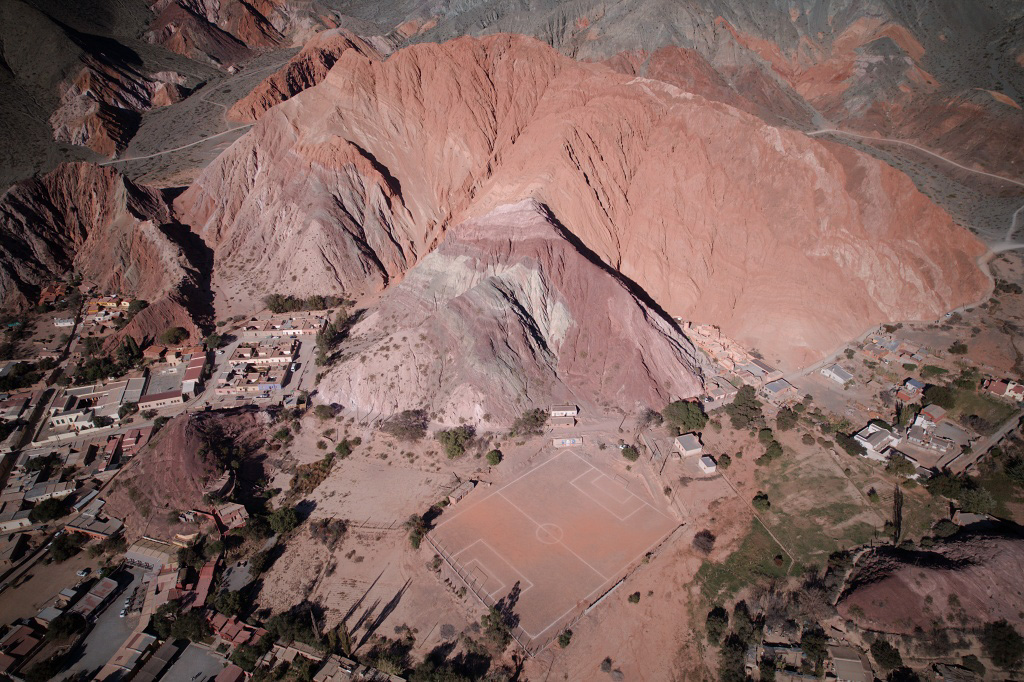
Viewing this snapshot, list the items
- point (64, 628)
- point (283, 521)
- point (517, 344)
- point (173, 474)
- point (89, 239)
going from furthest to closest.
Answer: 1. point (89, 239)
2. point (517, 344)
3. point (173, 474)
4. point (283, 521)
5. point (64, 628)

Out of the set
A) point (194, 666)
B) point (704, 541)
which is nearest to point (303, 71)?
point (194, 666)

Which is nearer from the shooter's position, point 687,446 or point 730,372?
point 687,446

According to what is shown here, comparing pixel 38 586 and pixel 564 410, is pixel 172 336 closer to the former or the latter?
pixel 38 586

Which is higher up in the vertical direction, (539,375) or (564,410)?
(539,375)

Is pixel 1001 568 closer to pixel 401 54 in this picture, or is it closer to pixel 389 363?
pixel 389 363

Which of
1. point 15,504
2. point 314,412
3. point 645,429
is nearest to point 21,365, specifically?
point 15,504
